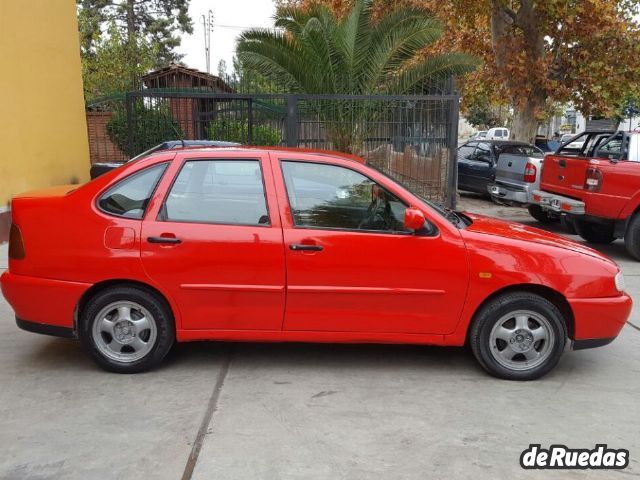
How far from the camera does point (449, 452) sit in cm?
318

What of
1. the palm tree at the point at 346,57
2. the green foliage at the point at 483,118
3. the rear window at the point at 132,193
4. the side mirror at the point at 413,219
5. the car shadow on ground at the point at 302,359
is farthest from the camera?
the green foliage at the point at 483,118

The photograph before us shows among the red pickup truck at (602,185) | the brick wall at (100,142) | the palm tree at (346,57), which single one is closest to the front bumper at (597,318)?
the red pickup truck at (602,185)

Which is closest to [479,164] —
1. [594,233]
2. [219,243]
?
[594,233]

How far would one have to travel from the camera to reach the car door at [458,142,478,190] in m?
14.7

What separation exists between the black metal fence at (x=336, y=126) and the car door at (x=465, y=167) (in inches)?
131

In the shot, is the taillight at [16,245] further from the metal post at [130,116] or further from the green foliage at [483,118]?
the green foliage at [483,118]

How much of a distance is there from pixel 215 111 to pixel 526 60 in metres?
8.68

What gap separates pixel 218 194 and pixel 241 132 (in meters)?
7.46

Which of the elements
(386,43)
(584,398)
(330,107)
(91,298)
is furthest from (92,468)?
(386,43)

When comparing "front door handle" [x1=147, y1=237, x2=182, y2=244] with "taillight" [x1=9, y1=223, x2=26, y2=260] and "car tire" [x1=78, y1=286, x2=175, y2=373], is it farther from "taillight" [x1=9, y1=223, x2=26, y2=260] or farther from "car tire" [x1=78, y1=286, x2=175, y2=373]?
"taillight" [x1=9, y1=223, x2=26, y2=260]

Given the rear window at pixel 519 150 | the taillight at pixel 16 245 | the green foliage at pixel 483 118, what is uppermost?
the green foliage at pixel 483 118

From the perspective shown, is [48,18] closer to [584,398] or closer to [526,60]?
[584,398]

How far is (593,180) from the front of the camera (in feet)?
26.3

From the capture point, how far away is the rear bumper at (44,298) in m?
3.97
